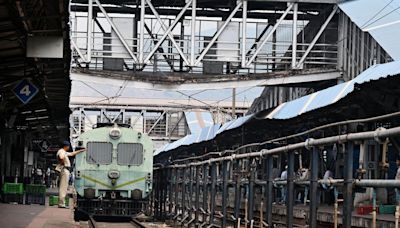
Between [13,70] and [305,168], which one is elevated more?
[13,70]

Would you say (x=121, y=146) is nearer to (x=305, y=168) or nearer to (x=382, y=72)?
(x=382, y=72)

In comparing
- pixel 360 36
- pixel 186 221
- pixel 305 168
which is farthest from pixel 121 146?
pixel 305 168

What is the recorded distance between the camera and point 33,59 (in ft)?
Answer: 50.6

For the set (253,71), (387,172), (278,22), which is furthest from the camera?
(253,71)

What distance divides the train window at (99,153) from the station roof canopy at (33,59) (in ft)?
4.64

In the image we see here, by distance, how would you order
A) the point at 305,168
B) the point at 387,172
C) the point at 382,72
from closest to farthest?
the point at 387,172 < the point at 305,168 < the point at 382,72

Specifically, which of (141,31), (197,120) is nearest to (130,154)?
(141,31)

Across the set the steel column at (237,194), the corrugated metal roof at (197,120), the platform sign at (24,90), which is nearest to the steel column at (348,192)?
the steel column at (237,194)

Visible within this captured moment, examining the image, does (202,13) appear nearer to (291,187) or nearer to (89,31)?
(89,31)

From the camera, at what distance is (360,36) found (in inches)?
1096

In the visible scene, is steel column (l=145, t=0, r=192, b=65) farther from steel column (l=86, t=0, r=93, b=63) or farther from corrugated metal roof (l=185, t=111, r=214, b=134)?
corrugated metal roof (l=185, t=111, r=214, b=134)

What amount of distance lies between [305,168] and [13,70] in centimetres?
860

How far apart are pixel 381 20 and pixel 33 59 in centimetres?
1272

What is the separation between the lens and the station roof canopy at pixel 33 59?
11.8 meters
